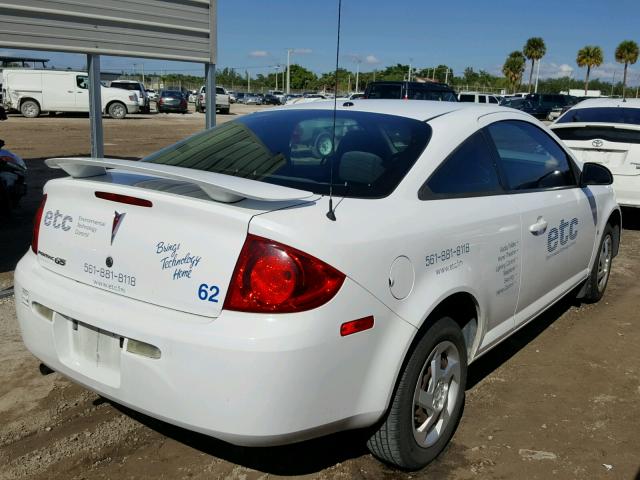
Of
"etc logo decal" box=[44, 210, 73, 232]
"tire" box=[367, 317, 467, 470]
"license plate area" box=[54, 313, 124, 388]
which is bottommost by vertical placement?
"tire" box=[367, 317, 467, 470]

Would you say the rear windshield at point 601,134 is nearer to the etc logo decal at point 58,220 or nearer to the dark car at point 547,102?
the etc logo decal at point 58,220

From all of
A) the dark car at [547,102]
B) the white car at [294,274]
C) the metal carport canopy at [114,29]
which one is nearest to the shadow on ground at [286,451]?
the white car at [294,274]

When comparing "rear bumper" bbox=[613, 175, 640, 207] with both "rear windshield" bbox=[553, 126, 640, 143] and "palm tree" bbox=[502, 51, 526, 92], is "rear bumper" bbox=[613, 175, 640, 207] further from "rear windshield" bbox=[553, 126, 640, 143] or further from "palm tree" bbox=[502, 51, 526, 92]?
"palm tree" bbox=[502, 51, 526, 92]

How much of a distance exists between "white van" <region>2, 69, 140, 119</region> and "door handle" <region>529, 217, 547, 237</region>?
2828 centimetres

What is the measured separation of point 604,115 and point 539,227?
6184mm

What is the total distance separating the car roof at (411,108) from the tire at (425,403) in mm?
1154

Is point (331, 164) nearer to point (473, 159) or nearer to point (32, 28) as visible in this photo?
point (473, 159)

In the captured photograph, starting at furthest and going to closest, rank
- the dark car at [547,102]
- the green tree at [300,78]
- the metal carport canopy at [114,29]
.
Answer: the green tree at [300,78] → the dark car at [547,102] → the metal carport canopy at [114,29]

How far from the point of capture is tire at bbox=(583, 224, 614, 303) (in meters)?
5.00

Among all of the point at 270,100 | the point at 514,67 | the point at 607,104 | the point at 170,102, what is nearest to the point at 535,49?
the point at 514,67

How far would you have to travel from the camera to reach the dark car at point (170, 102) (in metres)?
37.3

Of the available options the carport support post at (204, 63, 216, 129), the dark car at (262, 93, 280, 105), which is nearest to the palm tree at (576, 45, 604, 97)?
the dark car at (262, 93, 280, 105)

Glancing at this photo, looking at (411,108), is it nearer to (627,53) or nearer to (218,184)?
(218,184)

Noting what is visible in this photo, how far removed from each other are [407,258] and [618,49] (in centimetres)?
8057
